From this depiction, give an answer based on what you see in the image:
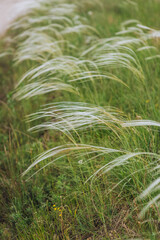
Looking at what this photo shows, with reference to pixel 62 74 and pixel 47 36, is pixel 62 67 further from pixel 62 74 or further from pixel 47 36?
pixel 47 36

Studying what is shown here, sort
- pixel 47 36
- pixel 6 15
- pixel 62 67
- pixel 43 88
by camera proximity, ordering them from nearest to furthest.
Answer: pixel 43 88 → pixel 62 67 → pixel 47 36 → pixel 6 15

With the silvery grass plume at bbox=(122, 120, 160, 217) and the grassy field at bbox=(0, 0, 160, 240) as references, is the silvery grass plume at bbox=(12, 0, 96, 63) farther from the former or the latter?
the silvery grass plume at bbox=(122, 120, 160, 217)

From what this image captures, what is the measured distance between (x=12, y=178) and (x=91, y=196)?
585 mm

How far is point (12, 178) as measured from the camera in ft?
5.48

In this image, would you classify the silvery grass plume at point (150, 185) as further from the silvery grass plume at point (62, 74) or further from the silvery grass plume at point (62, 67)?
the silvery grass plume at point (62, 67)

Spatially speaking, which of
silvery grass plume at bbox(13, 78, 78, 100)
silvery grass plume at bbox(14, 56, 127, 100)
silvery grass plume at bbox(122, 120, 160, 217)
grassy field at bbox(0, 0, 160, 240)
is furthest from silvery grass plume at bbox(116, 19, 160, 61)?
silvery grass plume at bbox(122, 120, 160, 217)

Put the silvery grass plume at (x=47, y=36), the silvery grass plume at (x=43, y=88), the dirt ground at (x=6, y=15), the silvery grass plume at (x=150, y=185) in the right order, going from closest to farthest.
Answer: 1. the silvery grass plume at (x=150, y=185)
2. the silvery grass plume at (x=43, y=88)
3. the silvery grass plume at (x=47, y=36)
4. the dirt ground at (x=6, y=15)

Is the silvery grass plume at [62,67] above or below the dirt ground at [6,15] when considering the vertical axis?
below

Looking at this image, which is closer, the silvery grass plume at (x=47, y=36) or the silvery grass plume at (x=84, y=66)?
the silvery grass plume at (x=84, y=66)

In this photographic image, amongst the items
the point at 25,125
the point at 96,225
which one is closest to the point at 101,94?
the point at 25,125

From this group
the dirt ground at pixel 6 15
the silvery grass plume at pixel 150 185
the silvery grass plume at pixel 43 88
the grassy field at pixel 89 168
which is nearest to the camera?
the silvery grass plume at pixel 150 185

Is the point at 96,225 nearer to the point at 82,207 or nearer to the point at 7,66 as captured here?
the point at 82,207

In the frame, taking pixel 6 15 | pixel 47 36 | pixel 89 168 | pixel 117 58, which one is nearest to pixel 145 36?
pixel 117 58

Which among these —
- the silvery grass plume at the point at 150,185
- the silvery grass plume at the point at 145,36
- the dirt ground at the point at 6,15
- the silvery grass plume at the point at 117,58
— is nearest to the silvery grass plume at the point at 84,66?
the silvery grass plume at the point at 117,58
